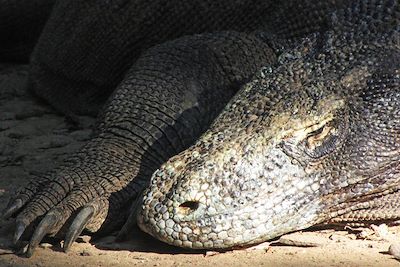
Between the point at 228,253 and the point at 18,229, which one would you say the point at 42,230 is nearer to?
the point at 18,229

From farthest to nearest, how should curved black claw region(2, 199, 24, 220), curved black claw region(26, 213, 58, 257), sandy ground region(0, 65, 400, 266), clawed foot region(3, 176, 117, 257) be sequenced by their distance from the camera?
1. curved black claw region(2, 199, 24, 220)
2. clawed foot region(3, 176, 117, 257)
3. curved black claw region(26, 213, 58, 257)
4. sandy ground region(0, 65, 400, 266)

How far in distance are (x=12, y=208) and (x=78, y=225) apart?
16.4 inches

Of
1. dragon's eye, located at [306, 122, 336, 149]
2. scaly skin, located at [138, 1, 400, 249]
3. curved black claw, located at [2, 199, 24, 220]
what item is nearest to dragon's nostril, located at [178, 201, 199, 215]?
scaly skin, located at [138, 1, 400, 249]

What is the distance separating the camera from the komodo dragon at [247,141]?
4.03 meters

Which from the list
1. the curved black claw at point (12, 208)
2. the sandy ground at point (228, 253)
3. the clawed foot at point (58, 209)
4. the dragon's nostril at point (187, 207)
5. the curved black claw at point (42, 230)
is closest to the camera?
the dragon's nostril at point (187, 207)

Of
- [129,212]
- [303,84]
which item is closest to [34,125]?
[129,212]

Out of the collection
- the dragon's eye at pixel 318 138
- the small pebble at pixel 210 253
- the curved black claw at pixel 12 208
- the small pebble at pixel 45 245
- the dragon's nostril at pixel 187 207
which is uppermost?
the dragon's eye at pixel 318 138

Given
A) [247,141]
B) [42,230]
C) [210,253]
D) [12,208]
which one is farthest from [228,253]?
[12,208]

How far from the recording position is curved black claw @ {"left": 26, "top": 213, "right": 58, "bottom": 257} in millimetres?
4250

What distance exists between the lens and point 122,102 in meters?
5.33

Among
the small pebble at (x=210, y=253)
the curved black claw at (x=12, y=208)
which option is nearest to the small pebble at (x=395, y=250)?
the small pebble at (x=210, y=253)

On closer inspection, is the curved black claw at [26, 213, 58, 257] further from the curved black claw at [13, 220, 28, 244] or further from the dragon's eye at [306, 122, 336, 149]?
the dragon's eye at [306, 122, 336, 149]

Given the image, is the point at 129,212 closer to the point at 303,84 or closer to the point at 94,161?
the point at 94,161

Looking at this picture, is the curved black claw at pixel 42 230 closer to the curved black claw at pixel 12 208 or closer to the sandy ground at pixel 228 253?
the sandy ground at pixel 228 253
